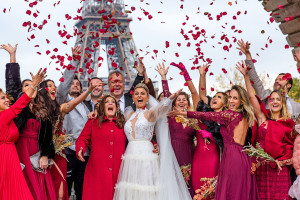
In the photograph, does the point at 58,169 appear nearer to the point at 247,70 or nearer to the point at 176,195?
the point at 176,195

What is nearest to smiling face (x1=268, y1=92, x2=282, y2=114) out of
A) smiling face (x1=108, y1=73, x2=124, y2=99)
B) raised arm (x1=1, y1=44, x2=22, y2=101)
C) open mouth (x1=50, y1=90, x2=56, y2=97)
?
smiling face (x1=108, y1=73, x2=124, y2=99)

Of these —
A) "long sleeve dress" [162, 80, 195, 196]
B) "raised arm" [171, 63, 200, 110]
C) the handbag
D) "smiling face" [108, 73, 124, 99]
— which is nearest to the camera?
the handbag

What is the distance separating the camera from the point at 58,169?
8.25 m

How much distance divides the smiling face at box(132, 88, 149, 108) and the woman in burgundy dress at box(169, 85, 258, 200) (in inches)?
22.1

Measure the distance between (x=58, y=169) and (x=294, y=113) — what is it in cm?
419

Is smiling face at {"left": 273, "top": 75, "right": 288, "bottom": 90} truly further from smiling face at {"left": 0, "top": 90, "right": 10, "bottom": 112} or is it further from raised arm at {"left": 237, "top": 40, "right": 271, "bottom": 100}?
smiling face at {"left": 0, "top": 90, "right": 10, "bottom": 112}

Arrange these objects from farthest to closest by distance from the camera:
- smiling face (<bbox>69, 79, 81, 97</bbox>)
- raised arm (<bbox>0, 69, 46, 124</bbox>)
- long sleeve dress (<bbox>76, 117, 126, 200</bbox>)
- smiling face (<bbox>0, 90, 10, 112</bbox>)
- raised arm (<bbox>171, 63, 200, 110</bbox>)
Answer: smiling face (<bbox>69, 79, 81, 97</bbox>), raised arm (<bbox>171, 63, 200, 110</bbox>), long sleeve dress (<bbox>76, 117, 126, 200</bbox>), smiling face (<bbox>0, 90, 10, 112</bbox>), raised arm (<bbox>0, 69, 46, 124</bbox>)

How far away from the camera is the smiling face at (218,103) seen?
28.5 ft

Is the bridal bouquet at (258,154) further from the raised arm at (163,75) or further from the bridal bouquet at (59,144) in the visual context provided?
the bridal bouquet at (59,144)

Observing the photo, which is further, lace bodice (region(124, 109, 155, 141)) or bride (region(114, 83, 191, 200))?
lace bodice (region(124, 109, 155, 141))

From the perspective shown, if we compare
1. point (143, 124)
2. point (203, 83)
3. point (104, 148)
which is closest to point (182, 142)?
point (203, 83)

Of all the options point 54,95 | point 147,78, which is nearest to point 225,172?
point 147,78

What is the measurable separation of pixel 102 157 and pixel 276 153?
275cm

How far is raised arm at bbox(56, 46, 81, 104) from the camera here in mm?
8961
